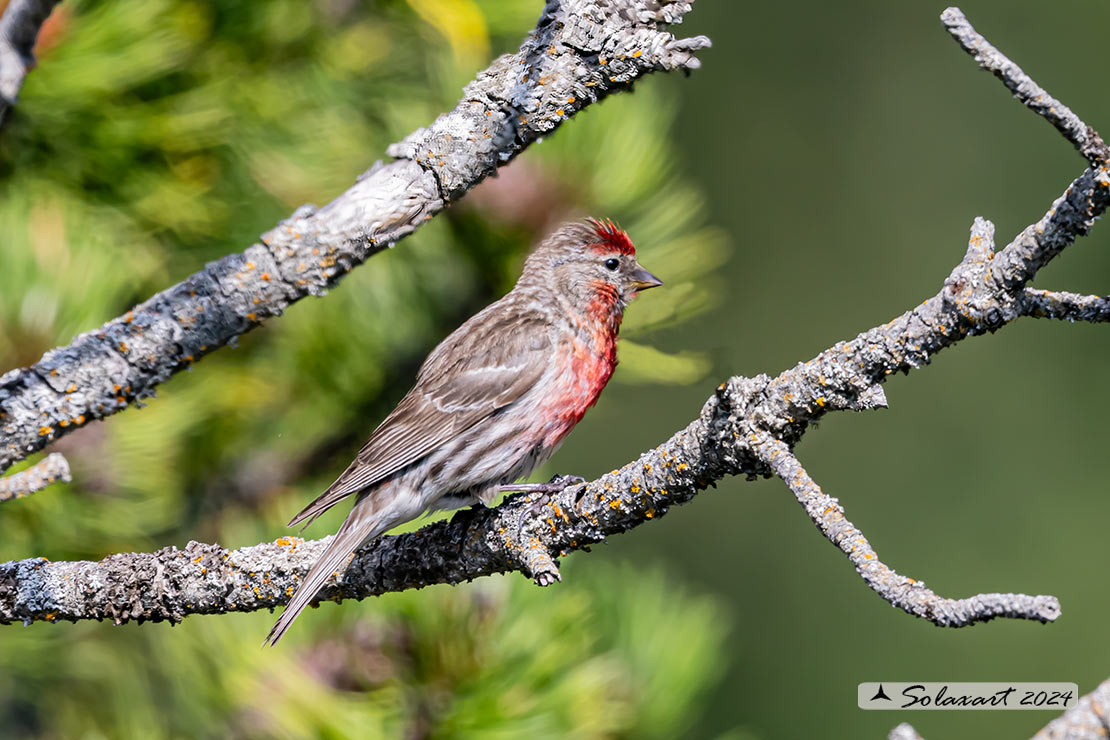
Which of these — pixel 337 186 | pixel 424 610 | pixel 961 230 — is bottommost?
pixel 424 610

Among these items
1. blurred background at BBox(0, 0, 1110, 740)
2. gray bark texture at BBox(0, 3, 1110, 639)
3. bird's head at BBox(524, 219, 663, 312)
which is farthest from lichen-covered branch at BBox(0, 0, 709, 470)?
bird's head at BBox(524, 219, 663, 312)

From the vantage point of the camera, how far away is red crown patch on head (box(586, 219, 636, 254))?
121 inches

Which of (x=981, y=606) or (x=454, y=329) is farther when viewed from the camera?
(x=454, y=329)

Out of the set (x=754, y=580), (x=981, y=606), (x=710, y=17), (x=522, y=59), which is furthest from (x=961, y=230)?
(x=981, y=606)

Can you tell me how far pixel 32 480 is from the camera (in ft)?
6.36

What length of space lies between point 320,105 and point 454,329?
0.59 m

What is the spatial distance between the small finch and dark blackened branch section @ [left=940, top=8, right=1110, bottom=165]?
1.46m

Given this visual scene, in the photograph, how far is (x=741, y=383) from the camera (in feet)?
5.44

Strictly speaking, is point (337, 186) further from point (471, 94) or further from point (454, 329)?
point (471, 94)

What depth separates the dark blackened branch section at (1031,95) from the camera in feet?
4.45

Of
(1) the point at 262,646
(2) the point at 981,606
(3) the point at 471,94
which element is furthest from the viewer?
(1) the point at 262,646

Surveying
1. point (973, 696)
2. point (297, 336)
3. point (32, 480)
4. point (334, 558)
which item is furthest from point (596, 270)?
point (32, 480)

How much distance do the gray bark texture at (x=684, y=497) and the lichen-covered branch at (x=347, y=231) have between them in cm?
1

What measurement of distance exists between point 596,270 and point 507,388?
0.48 m
